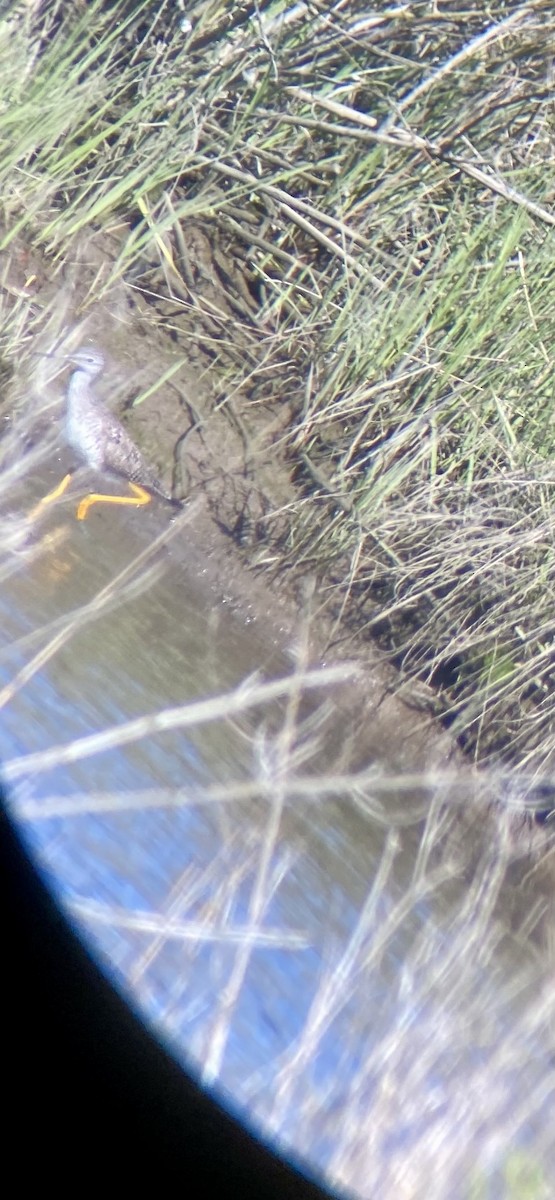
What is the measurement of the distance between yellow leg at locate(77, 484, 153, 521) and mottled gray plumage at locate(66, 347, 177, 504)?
0.03m

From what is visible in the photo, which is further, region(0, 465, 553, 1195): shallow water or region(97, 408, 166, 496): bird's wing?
region(97, 408, 166, 496): bird's wing

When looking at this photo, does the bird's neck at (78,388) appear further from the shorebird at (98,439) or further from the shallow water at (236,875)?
the shallow water at (236,875)

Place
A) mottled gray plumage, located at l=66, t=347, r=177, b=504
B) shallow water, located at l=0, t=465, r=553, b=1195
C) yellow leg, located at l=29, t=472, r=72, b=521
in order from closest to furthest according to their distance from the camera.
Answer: shallow water, located at l=0, t=465, r=553, b=1195 → yellow leg, located at l=29, t=472, r=72, b=521 → mottled gray plumage, located at l=66, t=347, r=177, b=504

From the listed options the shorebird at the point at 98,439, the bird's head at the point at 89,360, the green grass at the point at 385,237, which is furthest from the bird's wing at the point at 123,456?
the green grass at the point at 385,237

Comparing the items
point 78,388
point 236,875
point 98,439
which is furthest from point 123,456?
point 236,875

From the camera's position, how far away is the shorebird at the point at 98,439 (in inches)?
123

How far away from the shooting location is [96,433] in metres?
3.18

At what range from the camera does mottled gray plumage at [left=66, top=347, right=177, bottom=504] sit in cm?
314

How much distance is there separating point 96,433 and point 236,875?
4.42 feet

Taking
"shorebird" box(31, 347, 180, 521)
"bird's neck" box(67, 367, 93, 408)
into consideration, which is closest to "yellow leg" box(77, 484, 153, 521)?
"shorebird" box(31, 347, 180, 521)

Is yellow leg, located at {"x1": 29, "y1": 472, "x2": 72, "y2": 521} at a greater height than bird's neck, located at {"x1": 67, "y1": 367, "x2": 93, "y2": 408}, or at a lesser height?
lesser

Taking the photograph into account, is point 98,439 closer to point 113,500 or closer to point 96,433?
point 96,433

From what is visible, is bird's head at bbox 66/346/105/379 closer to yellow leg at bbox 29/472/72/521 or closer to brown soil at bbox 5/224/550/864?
brown soil at bbox 5/224/550/864

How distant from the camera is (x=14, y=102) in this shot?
9.91 feet
